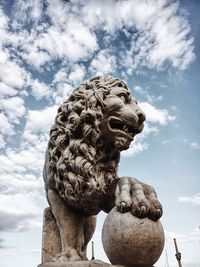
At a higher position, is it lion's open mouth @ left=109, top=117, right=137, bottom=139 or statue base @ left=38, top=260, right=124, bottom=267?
lion's open mouth @ left=109, top=117, right=137, bottom=139

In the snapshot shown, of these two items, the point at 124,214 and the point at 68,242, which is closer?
the point at 124,214

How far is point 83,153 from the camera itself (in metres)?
3.72

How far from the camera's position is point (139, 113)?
12.5 feet

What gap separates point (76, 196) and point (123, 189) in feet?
2.16

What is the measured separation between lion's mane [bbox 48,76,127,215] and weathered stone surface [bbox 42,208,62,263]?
0.55 metres

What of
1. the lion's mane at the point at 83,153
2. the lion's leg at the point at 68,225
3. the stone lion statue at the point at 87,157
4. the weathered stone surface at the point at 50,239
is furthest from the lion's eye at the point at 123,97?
the weathered stone surface at the point at 50,239

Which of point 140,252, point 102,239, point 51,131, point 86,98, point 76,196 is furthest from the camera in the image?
point 51,131

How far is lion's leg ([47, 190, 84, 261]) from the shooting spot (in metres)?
3.66

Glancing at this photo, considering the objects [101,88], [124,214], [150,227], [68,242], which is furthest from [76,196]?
[101,88]

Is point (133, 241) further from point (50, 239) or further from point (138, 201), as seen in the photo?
point (50, 239)

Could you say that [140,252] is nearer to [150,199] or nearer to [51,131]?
[150,199]

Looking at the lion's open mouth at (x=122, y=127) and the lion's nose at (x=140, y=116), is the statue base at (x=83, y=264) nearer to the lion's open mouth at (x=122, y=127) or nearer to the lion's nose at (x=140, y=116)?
the lion's open mouth at (x=122, y=127)

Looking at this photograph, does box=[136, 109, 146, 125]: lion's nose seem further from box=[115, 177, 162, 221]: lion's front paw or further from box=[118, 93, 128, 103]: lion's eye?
box=[115, 177, 162, 221]: lion's front paw

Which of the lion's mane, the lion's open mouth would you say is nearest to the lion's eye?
the lion's mane
